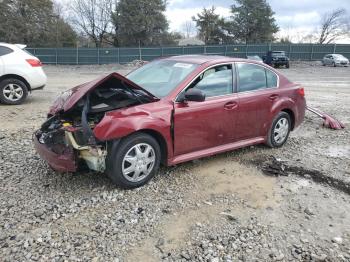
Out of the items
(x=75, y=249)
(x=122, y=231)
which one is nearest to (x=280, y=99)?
(x=122, y=231)

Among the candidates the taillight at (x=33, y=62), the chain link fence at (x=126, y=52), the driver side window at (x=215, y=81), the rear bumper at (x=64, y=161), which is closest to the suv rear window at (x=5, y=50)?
the taillight at (x=33, y=62)

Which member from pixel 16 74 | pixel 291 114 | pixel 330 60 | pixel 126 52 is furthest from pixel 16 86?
pixel 330 60

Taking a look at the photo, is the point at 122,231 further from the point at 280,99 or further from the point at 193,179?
the point at 280,99

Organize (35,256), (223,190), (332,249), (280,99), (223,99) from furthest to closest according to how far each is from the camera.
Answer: (280,99) < (223,99) < (223,190) < (332,249) < (35,256)

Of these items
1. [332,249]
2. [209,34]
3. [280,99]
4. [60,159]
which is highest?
[209,34]

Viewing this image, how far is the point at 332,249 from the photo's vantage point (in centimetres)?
338

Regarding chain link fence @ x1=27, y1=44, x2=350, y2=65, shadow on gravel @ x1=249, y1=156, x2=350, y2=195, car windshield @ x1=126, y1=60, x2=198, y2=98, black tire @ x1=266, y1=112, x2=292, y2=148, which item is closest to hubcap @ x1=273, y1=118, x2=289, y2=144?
black tire @ x1=266, y1=112, x2=292, y2=148

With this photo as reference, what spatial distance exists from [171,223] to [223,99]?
2.01 metres

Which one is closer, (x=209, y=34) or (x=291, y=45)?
(x=291, y=45)

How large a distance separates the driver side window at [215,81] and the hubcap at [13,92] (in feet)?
19.6

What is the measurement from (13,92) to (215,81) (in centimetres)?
605

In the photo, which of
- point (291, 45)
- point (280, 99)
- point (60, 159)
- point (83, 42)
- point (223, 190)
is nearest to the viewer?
point (60, 159)

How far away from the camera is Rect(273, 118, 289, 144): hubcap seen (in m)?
5.99

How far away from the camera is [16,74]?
29.2ft
